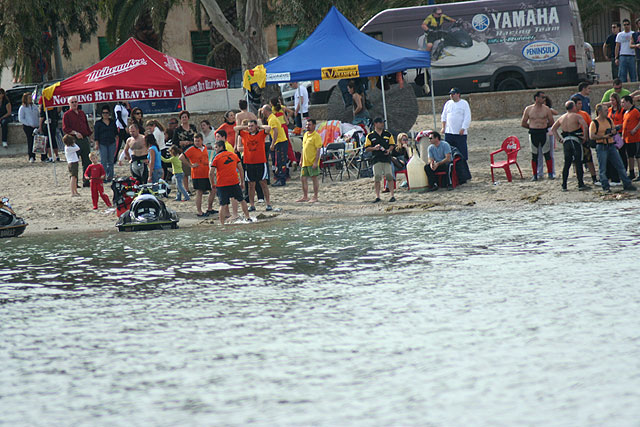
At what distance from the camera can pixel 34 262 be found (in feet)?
45.3

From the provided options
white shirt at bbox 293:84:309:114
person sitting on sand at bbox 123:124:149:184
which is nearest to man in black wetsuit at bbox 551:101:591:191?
person sitting on sand at bbox 123:124:149:184

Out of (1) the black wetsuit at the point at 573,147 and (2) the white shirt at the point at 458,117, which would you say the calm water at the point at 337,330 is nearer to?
(1) the black wetsuit at the point at 573,147

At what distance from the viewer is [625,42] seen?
87.2 feet

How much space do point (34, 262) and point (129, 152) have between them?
19.3 ft

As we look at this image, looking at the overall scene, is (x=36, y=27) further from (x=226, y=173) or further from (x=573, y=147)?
(x=573, y=147)

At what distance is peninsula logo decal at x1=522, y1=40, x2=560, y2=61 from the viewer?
27234mm

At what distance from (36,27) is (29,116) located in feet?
25.7

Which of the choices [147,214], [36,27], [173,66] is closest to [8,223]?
[147,214]

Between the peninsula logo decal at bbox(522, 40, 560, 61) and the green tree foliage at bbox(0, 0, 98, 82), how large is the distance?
15395 mm

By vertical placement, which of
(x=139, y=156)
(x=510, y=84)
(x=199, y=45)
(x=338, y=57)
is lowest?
(x=139, y=156)

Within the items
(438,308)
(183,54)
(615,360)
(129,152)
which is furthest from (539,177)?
(183,54)

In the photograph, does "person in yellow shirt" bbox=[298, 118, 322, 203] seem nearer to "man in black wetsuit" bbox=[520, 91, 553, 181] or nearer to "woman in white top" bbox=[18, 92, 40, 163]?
"man in black wetsuit" bbox=[520, 91, 553, 181]

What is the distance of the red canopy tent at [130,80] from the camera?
72.3ft

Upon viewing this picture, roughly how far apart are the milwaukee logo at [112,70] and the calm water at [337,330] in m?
8.66
